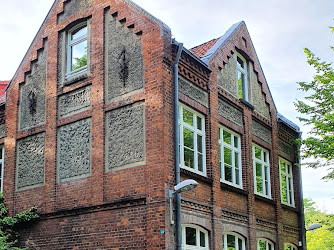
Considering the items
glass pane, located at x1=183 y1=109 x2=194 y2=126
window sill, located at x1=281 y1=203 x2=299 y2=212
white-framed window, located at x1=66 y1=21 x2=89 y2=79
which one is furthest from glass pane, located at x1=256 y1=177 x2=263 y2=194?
white-framed window, located at x1=66 y1=21 x2=89 y2=79

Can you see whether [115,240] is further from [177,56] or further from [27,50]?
[27,50]

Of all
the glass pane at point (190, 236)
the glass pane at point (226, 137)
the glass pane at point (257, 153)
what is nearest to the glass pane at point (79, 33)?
the glass pane at point (226, 137)

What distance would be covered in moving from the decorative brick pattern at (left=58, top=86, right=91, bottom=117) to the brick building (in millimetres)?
34

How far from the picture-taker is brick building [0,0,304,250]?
1396 centimetres

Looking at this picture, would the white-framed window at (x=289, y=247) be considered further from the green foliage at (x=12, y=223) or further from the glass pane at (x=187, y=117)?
the green foliage at (x=12, y=223)

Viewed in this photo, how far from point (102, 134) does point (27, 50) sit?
525 cm

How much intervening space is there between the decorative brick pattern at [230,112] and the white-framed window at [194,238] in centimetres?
405

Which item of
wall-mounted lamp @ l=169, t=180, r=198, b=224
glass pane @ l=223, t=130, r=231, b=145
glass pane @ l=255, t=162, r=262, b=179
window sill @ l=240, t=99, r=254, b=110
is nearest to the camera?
wall-mounted lamp @ l=169, t=180, r=198, b=224

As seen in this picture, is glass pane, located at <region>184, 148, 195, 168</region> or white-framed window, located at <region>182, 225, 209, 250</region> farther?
glass pane, located at <region>184, 148, 195, 168</region>

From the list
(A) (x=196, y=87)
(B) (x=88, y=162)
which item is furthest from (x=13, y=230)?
(A) (x=196, y=87)

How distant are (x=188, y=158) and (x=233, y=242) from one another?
11.0 ft

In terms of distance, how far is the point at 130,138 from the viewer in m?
14.5

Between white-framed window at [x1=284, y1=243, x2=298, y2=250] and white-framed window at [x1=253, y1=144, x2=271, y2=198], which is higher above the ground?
white-framed window at [x1=253, y1=144, x2=271, y2=198]

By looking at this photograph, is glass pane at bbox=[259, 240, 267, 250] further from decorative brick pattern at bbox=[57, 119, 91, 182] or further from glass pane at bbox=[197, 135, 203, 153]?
decorative brick pattern at bbox=[57, 119, 91, 182]
